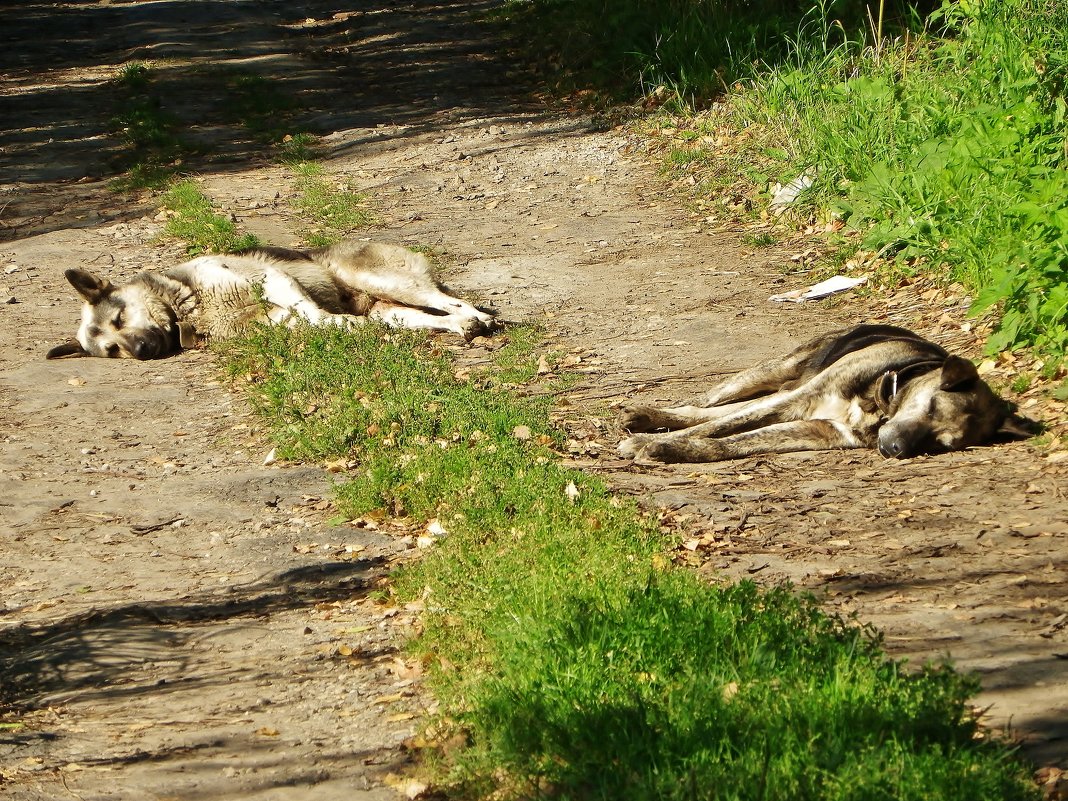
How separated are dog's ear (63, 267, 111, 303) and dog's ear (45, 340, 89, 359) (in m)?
0.40

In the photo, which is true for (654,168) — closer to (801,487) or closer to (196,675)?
(801,487)

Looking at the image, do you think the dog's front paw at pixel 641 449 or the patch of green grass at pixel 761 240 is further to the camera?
the patch of green grass at pixel 761 240

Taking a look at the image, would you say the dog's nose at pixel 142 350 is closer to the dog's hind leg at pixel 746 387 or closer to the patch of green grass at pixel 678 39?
the dog's hind leg at pixel 746 387

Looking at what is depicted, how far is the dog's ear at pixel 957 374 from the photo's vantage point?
6.45 metres

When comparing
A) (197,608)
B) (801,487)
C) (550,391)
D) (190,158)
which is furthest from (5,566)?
(190,158)

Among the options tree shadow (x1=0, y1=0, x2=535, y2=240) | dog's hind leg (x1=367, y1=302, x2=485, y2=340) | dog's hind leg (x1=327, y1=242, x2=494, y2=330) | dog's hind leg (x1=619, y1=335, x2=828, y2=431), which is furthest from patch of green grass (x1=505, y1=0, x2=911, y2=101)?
dog's hind leg (x1=619, y1=335, x2=828, y2=431)

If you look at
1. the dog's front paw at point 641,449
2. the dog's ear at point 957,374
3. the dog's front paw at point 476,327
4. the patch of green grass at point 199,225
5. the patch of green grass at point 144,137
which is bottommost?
the dog's front paw at point 641,449

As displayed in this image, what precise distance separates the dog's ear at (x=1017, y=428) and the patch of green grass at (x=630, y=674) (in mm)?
2308

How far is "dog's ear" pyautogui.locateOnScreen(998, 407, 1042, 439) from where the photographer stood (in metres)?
6.54

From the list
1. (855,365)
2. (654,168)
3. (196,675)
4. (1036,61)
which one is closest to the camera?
(196,675)

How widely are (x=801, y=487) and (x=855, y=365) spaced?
118 cm

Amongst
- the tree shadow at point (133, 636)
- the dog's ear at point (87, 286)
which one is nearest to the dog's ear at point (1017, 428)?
the tree shadow at point (133, 636)

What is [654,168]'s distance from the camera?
525 inches

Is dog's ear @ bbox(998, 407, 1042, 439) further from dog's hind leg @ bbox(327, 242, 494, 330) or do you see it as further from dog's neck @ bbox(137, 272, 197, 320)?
dog's neck @ bbox(137, 272, 197, 320)
